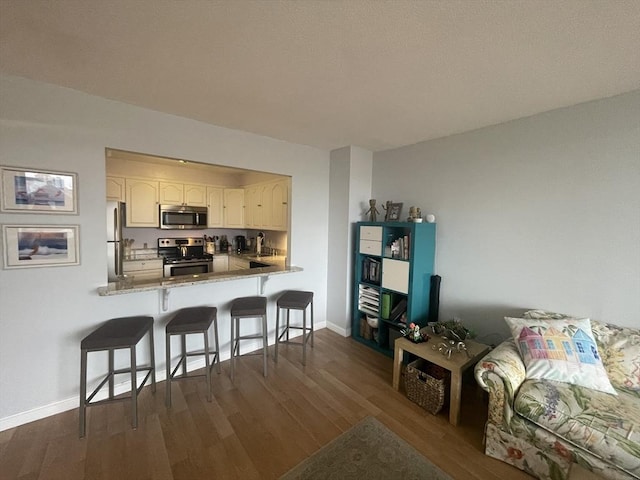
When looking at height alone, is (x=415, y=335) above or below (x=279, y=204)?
below

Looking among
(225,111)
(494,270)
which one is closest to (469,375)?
(494,270)

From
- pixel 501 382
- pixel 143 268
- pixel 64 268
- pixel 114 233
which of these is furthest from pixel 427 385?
pixel 143 268

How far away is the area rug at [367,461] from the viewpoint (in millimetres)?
1569

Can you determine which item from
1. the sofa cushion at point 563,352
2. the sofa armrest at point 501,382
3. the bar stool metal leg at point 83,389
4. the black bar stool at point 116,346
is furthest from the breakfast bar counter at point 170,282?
the sofa cushion at point 563,352

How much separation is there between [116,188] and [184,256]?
1.43m

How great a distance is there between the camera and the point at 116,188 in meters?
3.82

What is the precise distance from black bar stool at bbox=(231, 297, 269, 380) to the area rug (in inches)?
39.6

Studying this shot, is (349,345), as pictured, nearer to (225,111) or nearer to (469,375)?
(469,375)

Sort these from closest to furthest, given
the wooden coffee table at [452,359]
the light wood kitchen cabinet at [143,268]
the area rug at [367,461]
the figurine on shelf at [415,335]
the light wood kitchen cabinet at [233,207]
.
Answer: the area rug at [367,461], the wooden coffee table at [452,359], the figurine on shelf at [415,335], the light wood kitchen cabinet at [143,268], the light wood kitchen cabinet at [233,207]

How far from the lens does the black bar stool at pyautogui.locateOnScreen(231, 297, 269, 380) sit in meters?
2.47

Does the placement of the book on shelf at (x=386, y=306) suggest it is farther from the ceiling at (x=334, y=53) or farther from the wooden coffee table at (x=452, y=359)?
the ceiling at (x=334, y=53)

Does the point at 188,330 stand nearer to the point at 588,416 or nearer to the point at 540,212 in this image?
the point at 588,416

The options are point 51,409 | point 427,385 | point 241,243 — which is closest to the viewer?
point 51,409

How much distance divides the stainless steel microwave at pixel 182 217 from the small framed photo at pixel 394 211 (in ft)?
10.4
